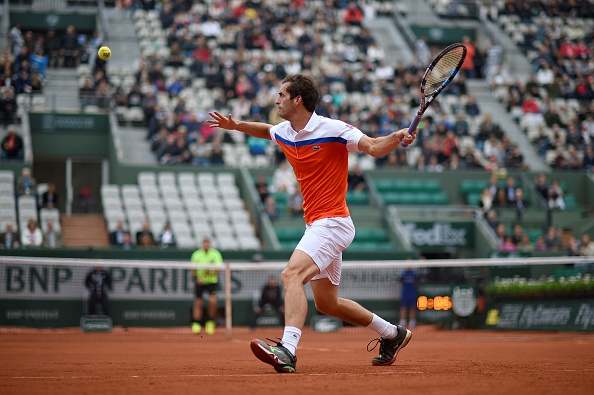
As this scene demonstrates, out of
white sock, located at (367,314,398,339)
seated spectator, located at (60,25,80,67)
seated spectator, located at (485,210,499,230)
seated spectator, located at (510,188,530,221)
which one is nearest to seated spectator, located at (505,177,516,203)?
seated spectator, located at (510,188,530,221)

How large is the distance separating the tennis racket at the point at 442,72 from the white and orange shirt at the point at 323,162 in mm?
741

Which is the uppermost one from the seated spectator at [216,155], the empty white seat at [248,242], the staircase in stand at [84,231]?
the seated spectator at [216,155]

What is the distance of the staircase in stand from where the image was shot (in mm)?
23422

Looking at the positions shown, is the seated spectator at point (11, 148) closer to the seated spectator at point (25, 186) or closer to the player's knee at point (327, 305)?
the seated spectator at point (25, 186)

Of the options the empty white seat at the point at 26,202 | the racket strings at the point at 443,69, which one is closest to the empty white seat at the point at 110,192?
the empty white seat at the point at 26,202

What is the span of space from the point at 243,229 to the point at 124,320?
502cm

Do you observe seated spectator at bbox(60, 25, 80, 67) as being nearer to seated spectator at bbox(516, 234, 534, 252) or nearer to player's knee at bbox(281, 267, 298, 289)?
seated spectator at bbox(516, 234, 534, 252)

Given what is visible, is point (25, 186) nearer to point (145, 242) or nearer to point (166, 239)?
point (145, 242)

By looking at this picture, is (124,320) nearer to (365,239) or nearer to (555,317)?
(365,239)

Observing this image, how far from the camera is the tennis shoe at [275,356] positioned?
284 inches

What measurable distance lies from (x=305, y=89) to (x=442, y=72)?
1.30 m

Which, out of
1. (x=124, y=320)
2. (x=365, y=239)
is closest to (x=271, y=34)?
(x=365, y=239)

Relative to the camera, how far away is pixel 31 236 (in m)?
21.1

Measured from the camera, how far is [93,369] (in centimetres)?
A: 834
